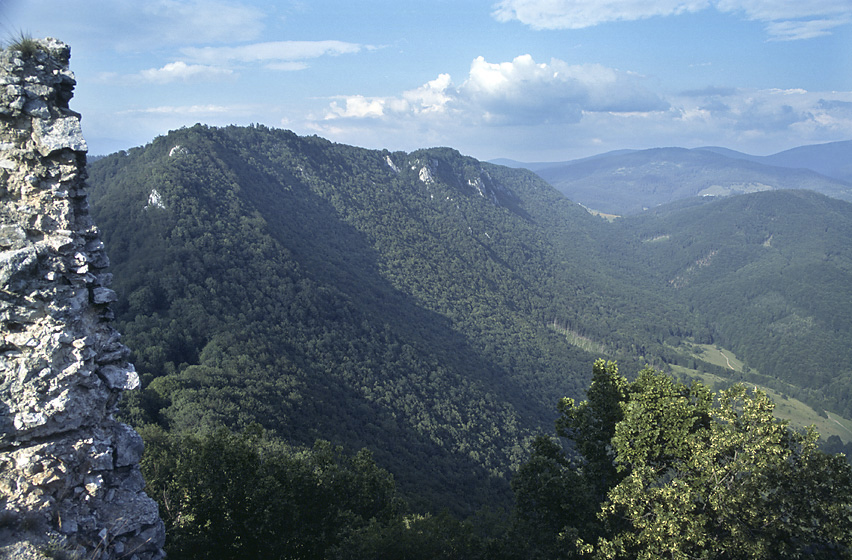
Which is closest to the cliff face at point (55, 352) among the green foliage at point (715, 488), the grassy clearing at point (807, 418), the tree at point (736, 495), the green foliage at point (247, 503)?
the green foliage at point (247, 503)

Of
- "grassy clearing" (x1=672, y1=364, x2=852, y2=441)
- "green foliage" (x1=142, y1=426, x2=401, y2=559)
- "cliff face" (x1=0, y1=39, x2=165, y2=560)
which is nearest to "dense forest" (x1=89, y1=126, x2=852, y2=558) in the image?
"green foliage" (x1=142, y1=426, x2=401, y2=559)

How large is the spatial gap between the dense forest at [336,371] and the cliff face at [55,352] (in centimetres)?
719

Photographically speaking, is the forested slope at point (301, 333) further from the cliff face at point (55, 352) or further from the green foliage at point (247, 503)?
the cliff face at point (55, 352)

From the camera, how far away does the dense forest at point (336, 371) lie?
20.0 metres

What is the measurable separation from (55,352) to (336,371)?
78.5m

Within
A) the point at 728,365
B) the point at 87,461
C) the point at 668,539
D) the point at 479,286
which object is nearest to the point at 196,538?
A: the point at 87,461

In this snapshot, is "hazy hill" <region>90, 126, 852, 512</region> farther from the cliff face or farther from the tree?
the cliff face

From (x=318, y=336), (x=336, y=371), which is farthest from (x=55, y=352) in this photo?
(x=318, y=336)

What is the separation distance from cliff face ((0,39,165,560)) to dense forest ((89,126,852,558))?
7.19 m

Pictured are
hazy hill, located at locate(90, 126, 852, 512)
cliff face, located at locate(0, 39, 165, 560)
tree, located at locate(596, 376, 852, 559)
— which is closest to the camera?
cliff face, located at locate(0, 39, 165, 560)

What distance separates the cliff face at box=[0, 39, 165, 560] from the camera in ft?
33.5

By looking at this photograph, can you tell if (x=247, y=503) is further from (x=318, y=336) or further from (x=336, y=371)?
(x=318, y=336)

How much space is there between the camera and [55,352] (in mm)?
10719

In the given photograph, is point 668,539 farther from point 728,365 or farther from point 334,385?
point 728,365
